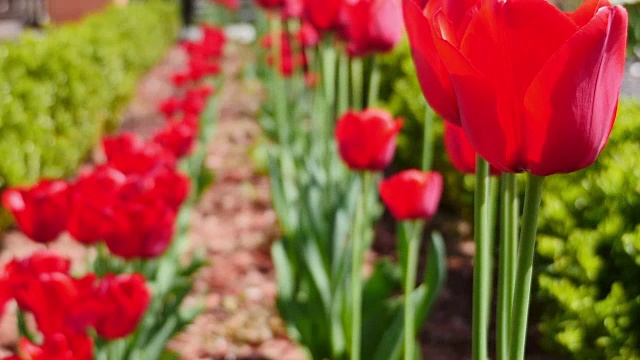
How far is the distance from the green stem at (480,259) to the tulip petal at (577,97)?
16cm

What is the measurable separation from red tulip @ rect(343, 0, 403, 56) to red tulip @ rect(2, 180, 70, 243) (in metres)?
0.83

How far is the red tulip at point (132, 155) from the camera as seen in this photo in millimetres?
2266

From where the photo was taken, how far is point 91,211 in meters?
1.73

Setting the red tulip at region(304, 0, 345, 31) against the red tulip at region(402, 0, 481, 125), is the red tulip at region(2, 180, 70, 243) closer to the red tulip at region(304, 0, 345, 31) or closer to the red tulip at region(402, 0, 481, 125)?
the red tulip at region(304, 0, 345, 31)

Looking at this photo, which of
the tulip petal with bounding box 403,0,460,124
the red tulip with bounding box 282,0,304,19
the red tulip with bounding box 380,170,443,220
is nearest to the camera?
the tulip petal with bounding box 403,0,460,124

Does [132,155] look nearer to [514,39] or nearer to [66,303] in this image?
[66,303]

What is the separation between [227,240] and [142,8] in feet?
31.6

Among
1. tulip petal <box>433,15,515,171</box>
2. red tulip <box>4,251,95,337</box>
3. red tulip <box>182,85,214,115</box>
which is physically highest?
tulip petal <box>433,15,515,171</box>

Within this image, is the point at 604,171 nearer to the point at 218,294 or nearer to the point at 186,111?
the point at 218,294

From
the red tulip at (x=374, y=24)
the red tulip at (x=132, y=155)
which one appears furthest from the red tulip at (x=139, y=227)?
the red tulip at (x=374, y=24)

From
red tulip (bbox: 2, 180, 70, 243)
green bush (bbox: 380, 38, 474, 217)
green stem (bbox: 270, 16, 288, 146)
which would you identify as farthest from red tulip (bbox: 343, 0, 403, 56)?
green stem (bbox: 270, 16, 288, 146)

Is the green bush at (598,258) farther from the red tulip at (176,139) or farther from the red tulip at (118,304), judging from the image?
the red tulip at (176,139)

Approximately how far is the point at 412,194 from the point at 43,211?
81cm

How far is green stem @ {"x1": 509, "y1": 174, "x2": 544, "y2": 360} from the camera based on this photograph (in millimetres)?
789
